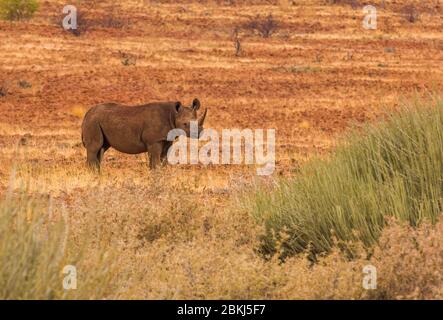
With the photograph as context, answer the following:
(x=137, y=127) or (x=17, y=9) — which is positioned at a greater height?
(x=17, y=9)

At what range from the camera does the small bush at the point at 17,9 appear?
53.4m

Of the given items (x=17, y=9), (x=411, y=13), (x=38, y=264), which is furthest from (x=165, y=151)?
(x=411, y=13)

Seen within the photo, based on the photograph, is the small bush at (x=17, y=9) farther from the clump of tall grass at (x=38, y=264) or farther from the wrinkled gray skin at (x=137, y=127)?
the clump of tall grass at (x=38, y=264)

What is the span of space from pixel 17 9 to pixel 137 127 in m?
43.0

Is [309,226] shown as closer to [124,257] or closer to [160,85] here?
[124,257]

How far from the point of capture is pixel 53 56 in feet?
126

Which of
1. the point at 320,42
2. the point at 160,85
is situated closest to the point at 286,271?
the point at 160,85

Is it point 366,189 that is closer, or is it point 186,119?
point 366,189

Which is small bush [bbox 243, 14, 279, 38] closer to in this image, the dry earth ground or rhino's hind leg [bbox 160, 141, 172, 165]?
the dry earth ground

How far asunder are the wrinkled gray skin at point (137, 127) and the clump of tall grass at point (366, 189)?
450 centimetres

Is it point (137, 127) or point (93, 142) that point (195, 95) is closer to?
point (93, 142)

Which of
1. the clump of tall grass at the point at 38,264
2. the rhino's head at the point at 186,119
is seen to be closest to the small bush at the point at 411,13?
the rhino's head at the point at 186,119

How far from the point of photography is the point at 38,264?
578cm

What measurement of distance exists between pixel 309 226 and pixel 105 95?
21.7m
